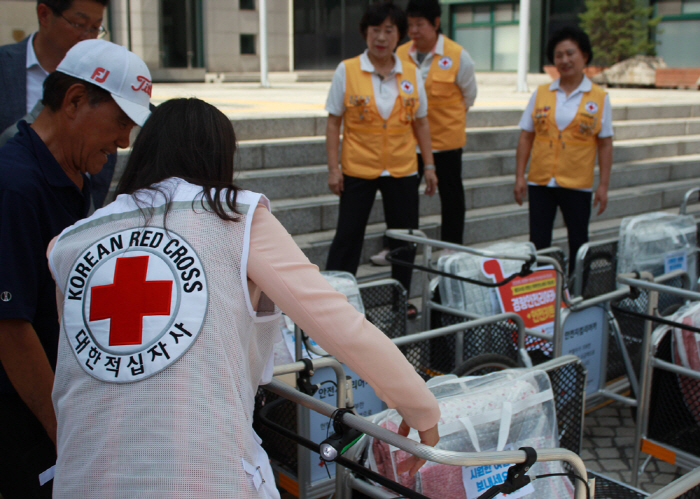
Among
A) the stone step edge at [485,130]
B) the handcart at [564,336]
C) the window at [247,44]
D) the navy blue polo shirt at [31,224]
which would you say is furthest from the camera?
the window at [247,44]

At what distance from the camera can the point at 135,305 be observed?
4.44ft

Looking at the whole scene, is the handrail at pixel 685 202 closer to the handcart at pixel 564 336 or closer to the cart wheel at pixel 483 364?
the handcart at pixel 564 336

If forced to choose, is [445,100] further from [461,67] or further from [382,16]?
[382,16]

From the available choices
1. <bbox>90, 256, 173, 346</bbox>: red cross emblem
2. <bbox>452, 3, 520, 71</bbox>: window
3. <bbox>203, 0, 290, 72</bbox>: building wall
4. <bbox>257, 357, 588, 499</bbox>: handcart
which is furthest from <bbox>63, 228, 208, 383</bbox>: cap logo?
<bbox>452, 3, 520, 71</bbox>: window

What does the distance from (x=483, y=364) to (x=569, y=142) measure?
2331 mm

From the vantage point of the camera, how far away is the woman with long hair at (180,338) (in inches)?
52.1

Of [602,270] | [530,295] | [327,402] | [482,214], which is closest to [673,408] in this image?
[530,295]

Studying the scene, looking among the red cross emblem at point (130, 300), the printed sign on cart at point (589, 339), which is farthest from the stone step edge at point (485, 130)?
the red cross emblem at point (130, 300)

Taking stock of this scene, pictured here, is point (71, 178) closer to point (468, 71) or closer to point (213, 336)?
point (213, 336)

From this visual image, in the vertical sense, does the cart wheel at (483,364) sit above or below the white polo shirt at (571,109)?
below

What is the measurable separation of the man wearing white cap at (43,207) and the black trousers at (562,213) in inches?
145

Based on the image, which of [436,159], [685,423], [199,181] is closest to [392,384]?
[199,181]

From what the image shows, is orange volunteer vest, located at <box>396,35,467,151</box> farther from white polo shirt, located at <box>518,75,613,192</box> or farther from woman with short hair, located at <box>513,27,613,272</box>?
white polo shirt, located at <box>518,75,613,192</box>

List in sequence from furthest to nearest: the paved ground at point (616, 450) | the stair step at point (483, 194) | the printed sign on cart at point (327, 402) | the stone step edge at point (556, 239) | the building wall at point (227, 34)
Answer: the building wall at point (227, 34) < the stair step at point (483, 194) < the stone step edge at point (556, 239) < the paved ground at point (616, 450) < the printed sign on cart at point (327, 402)
